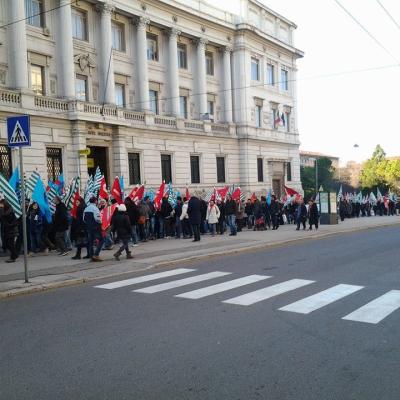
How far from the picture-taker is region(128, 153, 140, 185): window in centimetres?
3347

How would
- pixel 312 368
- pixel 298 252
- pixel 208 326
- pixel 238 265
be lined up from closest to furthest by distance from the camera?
pixel 312 368 < pixel 208 326 < pixel 238 265 < pixel 298 252

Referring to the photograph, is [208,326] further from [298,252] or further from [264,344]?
[298,252]

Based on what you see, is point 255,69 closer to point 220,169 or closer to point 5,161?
point 220,169

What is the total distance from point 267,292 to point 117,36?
29429 mm

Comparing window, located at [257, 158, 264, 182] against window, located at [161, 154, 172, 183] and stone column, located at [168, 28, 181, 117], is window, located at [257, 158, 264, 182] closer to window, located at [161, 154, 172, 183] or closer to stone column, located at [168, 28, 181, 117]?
stone column, located at [168, 28, 181, 117]

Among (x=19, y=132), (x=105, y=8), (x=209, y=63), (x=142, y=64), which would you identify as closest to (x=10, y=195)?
(x=19, y=132)

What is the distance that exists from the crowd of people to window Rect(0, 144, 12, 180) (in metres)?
9.65

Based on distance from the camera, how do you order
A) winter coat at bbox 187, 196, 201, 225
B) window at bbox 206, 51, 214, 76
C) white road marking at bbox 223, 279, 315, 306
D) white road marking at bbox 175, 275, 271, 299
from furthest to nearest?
window at bbox 206, 51, 214, 76 → winter coat at bbox 187, 196, 201, 225 → white road marking at bbox 175, 275, 271, 299 → white road marking at bbox 223, 279, 315, 306

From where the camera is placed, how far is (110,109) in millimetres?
30984

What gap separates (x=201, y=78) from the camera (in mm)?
40062

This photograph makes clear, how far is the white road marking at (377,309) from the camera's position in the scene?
685 centimetres

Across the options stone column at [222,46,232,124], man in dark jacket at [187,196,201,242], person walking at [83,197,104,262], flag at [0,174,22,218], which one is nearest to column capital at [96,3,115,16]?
stone column at [222,46,232,124]

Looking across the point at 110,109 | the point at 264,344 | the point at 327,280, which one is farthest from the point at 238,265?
the point at 110,109

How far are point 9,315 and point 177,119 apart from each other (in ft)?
98.6
